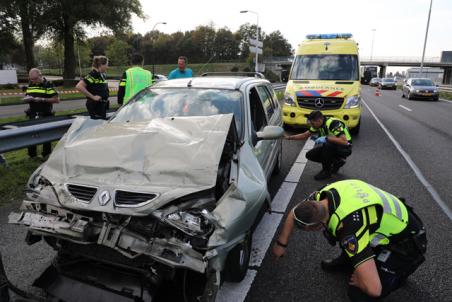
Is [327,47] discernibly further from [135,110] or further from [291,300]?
[291,300]

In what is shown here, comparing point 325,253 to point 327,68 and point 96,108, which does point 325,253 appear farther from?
point 327,68

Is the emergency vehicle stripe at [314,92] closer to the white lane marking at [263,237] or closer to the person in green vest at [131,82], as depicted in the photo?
the person in green vest at [131,82]

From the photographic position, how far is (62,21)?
3017 centimetres

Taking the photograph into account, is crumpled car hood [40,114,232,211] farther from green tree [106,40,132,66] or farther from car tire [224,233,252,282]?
green tree [106,40,132,66]

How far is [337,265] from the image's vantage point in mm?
3090

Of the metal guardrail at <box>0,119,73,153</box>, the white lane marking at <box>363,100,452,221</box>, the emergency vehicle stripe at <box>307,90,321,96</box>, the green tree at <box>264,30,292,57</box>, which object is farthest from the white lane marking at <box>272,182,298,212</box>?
the green tree at <box>264,30,292,57</box>

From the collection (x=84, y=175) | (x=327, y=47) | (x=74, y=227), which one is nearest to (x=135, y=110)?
(x=84, y=175)

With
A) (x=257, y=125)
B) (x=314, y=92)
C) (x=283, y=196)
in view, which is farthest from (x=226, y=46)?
(x=257, y=125)

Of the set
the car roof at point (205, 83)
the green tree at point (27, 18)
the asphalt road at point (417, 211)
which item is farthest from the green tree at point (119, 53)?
the car roof at point (205, 83)

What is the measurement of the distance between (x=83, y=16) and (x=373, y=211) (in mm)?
32132

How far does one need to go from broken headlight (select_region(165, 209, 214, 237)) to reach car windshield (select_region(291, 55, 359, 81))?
8.20 m

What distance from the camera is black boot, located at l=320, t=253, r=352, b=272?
10.1ft

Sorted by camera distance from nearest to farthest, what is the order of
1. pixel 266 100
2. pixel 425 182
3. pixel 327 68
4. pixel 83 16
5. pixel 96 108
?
pixel 266 100
pixel 425 182
pixel 96 108
pixel 327 68
pixel 83 16

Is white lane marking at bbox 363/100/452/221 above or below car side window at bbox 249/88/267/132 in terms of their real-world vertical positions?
below
